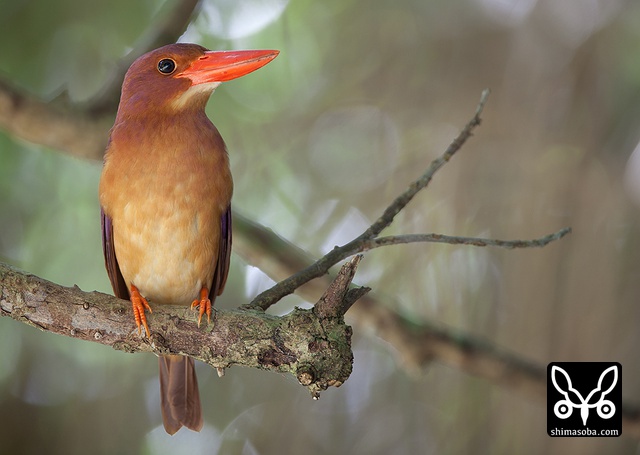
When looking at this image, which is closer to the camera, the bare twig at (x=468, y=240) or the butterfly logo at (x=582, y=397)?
the bare twig at (x=468, y=240)

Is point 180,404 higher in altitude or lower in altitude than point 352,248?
lower

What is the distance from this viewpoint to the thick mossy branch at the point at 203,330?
2133 millimetres

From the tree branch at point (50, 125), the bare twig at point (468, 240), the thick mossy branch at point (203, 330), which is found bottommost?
the thick mossy branch at point (203, 330)

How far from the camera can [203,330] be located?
234cm

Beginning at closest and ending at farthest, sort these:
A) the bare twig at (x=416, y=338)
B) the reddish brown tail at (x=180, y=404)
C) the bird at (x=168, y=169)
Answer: the bird at (x=168, y=169)
the reddish brown tail at (x=180, y=404)
the bare twig at (x=416, y=338)

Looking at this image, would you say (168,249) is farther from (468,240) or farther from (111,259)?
(468,240)

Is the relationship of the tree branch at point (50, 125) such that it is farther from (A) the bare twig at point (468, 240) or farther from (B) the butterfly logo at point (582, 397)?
(B) the butterfly logo at point (582, 397)

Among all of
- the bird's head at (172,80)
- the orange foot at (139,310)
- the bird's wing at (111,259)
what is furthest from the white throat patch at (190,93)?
the orange foot at (139,310)

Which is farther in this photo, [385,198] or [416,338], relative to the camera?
[385,198]

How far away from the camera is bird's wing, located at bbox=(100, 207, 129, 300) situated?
281 centimetres

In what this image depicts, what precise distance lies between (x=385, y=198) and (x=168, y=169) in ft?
5.35

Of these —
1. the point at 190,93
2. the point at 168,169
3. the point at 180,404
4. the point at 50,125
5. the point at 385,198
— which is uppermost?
the point at 385,198

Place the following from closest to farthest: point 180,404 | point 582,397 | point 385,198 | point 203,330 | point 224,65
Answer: point 203,330 < point 224,65 < point 180,404 < point 582,397 < point 385,198

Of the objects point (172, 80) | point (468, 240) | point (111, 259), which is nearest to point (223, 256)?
point (111, 259)
